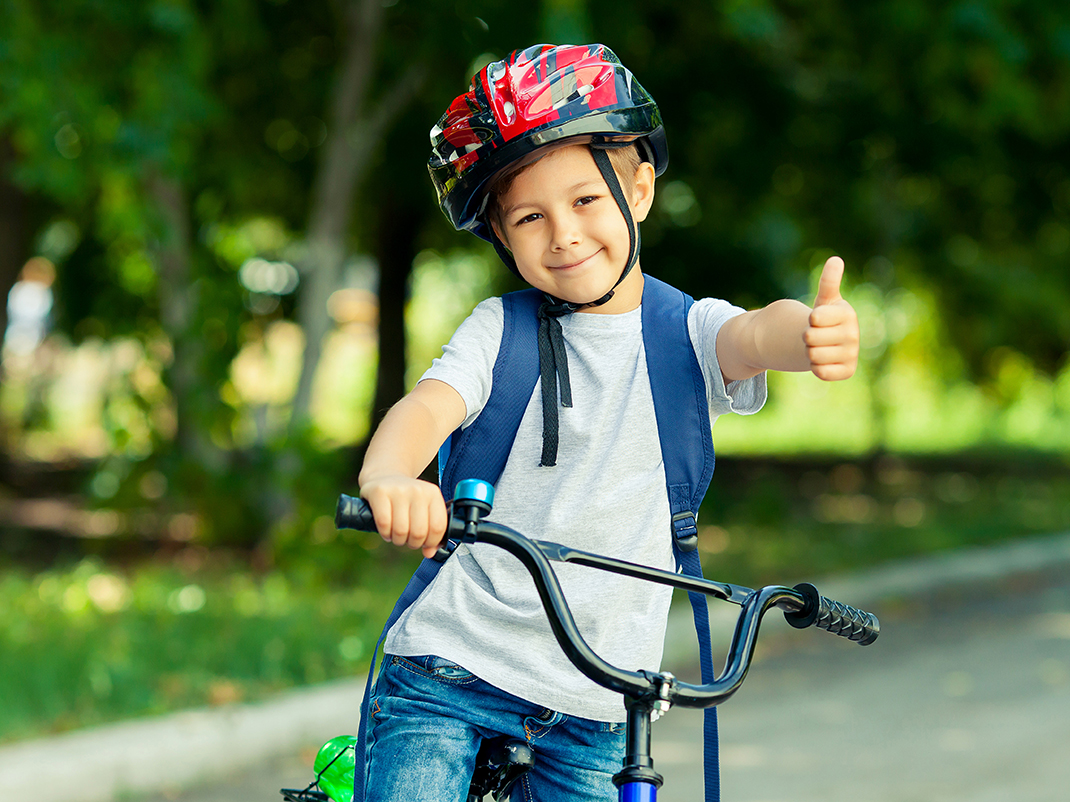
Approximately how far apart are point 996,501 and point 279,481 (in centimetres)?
842

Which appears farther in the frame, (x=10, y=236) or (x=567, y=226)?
(x=10, y=236)

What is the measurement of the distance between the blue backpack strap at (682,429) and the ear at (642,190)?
0.19 metres

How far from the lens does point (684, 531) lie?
6.37 feet

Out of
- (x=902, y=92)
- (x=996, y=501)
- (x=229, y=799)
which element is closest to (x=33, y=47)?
(x=229, y=799)

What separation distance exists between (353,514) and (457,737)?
2.13 feet

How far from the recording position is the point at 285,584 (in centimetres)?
750

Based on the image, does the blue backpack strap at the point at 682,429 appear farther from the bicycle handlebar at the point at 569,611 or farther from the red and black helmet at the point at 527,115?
the red and black helmet at the point at 527,115

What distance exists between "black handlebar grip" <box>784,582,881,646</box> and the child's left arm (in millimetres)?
346

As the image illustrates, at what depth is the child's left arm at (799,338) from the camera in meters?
1.73

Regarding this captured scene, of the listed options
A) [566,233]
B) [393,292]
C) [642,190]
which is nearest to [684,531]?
[566,233]

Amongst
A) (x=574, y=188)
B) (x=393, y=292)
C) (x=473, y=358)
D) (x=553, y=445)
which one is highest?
(x=393, y=292)

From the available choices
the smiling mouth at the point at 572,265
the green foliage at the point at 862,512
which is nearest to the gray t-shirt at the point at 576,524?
the smiling mouth at the point at 572,265

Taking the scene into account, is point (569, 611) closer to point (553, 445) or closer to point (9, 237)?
point (553, 445)

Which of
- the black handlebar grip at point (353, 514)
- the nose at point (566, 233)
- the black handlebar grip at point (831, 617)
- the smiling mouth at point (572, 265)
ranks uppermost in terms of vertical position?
the nose at point (566, 233)
